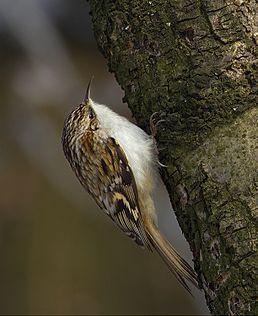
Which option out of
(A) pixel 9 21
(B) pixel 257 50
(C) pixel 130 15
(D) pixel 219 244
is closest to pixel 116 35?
(C) pixel 130 15

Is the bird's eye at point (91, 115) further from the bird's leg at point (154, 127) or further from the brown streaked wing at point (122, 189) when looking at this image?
the bird's leg at point (154, 127)

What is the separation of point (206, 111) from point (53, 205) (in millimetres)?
3911

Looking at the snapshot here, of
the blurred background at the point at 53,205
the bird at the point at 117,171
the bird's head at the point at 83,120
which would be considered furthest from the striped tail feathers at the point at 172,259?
the blurred background at the point at 53,205

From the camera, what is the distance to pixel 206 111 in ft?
8.25

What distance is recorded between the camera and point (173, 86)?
8.54 feet

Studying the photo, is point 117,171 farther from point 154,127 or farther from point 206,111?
point 206,111

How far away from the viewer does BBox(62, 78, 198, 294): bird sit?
3326 millimetres

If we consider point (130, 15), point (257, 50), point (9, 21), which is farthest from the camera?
point (9, 21)

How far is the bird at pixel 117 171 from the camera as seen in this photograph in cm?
333

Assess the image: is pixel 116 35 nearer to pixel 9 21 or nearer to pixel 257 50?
pixel 257 50

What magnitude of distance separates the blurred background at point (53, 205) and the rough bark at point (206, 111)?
10.6 ft

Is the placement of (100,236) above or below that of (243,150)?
below

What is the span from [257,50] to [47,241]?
13.0 ft

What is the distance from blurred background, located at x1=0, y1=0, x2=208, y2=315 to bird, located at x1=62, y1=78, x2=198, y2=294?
245 centimetres
